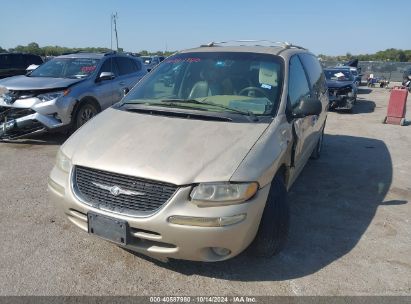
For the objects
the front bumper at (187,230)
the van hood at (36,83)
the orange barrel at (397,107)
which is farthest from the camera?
the orange barrel at (397,107)

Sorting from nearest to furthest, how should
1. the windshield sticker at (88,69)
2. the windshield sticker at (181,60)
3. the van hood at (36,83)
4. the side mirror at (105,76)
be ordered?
1. the windshield sticker at (181,60)
2. the van hood at (36,83)
3. the side mirror at (105,76)
4. the windshield sticker at (88,69)

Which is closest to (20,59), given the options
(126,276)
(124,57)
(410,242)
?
(124,57)

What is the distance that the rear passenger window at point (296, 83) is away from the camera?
3.79 m

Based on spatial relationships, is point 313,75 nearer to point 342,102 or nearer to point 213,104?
point 213,104

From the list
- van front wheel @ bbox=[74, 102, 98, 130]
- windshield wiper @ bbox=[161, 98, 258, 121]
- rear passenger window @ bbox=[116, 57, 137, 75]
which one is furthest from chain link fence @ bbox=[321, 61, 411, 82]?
windshield wiper @ bbox=[161, 98, 258, 121]

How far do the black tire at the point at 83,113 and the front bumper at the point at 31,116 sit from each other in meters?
0.24

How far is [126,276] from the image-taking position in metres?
3.00

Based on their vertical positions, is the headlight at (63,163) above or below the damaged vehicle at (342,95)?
above

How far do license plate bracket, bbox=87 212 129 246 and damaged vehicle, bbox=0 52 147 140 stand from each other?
396 cm

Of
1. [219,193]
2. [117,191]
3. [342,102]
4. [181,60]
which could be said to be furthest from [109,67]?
[342,102]

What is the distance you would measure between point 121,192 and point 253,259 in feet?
4.38

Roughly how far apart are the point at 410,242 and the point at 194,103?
253 cm

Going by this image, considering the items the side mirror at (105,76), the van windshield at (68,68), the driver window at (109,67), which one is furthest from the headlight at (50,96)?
the driver window at (109,67)

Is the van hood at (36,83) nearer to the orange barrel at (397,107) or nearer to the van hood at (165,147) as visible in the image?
the van hood at (165,147)
